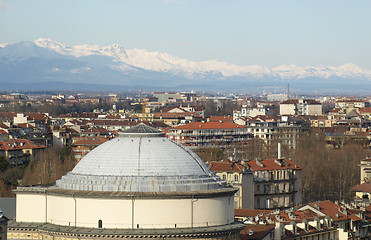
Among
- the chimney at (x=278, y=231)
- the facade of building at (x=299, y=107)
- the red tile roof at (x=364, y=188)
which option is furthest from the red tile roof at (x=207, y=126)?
the chimney at (x=278, y=231)

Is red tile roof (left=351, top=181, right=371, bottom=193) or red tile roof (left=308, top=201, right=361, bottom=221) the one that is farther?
red tile roof (left=351, top=181, right=371, bottom=193)

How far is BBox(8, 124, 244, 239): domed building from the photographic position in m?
32.8

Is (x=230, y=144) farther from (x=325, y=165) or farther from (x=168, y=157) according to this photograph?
(x=168, y=157)

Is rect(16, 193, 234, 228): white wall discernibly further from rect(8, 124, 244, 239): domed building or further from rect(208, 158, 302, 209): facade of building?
rect(208, 158, 302, 209): facade of building

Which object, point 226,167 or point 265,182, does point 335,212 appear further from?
point 265,182

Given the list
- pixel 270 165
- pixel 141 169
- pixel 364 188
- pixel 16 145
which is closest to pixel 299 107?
pixel 16 145

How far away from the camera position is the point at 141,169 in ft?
111

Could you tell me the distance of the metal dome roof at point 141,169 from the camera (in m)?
33.4

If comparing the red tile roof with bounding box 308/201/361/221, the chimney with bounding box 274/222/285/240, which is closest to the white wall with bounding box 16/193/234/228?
the chimney with bounding box 274/222/285/240

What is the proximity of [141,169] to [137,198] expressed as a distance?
1450 millimetres

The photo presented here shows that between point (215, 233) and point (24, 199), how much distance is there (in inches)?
269

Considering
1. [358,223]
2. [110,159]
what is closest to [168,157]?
[110,159]

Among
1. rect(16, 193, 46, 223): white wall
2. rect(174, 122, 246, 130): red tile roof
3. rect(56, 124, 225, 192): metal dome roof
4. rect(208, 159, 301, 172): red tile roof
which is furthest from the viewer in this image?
rect(174, 122, 246, 130): red tile roof

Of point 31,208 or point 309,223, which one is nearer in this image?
point 31,208
